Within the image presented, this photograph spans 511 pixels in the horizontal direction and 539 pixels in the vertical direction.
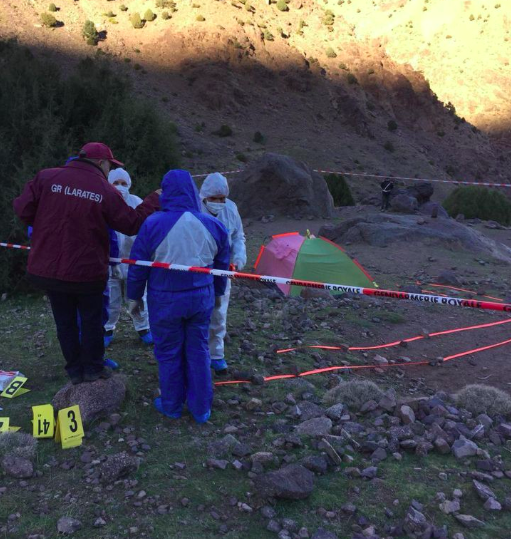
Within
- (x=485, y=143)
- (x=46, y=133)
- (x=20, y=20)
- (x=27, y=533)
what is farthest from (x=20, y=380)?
(x=485, y=143)

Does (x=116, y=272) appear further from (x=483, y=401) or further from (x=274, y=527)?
(x=483, y=401)

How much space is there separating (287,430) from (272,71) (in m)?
36.9

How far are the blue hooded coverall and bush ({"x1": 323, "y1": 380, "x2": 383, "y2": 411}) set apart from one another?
1.00 meters

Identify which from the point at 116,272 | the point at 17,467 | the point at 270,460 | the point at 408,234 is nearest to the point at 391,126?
the point at 408,234

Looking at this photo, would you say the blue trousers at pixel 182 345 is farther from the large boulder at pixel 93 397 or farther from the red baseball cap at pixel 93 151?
the red baseball cap at pixel 93 151

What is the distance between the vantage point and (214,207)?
479cm

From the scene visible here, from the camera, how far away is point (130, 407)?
3.99 metres

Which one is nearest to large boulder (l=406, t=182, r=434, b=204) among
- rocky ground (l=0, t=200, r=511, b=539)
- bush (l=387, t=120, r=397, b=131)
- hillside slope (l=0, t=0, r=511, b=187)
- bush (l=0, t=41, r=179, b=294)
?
bush (l=0, t=41, r=179, b=294)

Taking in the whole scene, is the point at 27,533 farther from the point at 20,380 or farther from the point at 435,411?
the point at 435,411

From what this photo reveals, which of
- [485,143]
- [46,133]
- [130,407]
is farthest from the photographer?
[485,143]

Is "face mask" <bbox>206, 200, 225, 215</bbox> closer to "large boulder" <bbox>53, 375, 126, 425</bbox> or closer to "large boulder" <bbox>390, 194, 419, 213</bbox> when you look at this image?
"large boulder" <bbox>53, 375, 126, 425</bbox>

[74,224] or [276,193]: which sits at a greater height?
[74,224]

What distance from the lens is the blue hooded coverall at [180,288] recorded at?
→ 3.65 meters

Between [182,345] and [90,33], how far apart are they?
1417 inches
